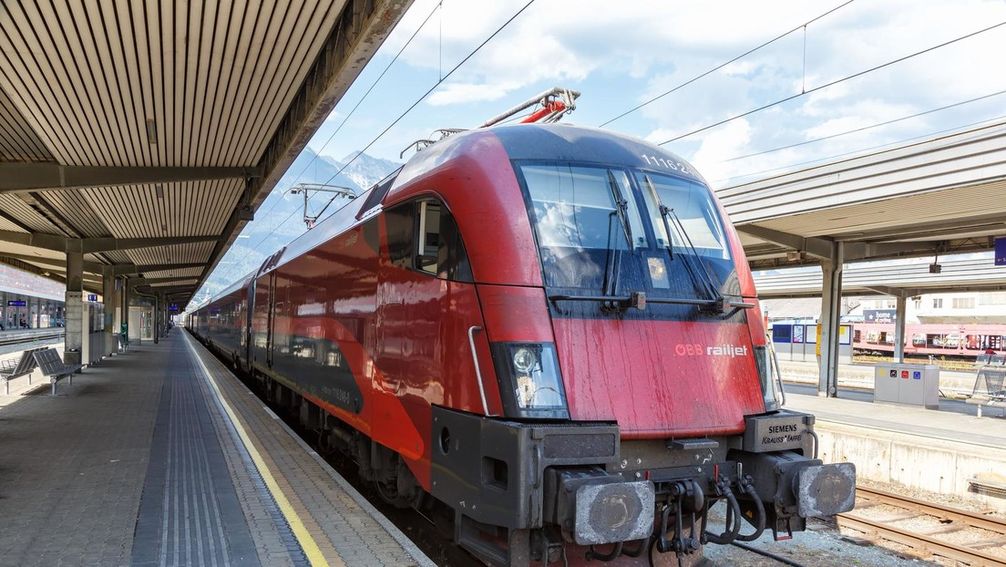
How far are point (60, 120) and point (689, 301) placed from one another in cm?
999

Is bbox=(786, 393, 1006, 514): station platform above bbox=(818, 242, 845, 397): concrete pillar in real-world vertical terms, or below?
below

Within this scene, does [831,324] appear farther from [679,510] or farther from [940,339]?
[940,339]

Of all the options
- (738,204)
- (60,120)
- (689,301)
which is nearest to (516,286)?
(689,301)

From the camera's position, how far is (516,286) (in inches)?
176

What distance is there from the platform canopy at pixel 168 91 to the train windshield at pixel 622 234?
2726 mm

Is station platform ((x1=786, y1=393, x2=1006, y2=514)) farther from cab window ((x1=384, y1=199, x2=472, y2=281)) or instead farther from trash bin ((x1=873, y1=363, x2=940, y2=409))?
cab window ((x1=384, y1=199, x2=472, y2=281))

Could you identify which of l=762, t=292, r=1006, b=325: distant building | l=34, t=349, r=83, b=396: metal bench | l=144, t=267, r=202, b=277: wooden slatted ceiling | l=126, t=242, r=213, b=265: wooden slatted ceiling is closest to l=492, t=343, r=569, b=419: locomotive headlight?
l=34, t=349, r=83, b=396: metal bench

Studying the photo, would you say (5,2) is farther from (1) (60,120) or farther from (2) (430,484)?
(2) (430,484)

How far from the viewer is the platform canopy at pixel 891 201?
1140 centimetres

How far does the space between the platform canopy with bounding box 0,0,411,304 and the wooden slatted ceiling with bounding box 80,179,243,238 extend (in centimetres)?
9

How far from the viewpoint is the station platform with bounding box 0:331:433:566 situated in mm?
5109

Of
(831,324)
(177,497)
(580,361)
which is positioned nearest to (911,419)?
(831,324)

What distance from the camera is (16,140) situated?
38.7ft

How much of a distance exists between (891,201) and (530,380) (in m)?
11.4
